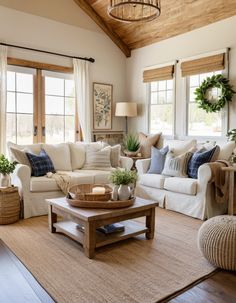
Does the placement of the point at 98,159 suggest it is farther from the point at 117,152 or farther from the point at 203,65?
the point at 203,65

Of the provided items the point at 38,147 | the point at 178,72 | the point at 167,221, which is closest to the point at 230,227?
the point at 167,221

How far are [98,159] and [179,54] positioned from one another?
241 centimetres

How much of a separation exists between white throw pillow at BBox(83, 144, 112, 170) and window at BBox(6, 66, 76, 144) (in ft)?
2.90

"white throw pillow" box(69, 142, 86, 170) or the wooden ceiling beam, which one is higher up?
the wooden ceiling beam

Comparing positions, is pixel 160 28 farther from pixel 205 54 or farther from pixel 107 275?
pixel 107 275

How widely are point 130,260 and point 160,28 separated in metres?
4.23

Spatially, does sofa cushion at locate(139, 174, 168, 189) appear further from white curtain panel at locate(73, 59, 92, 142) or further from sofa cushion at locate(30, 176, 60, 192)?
white curtain panel at locate(73, 59, 92, 142)

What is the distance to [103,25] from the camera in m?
5.73

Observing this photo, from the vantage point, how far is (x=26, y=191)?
377 cm

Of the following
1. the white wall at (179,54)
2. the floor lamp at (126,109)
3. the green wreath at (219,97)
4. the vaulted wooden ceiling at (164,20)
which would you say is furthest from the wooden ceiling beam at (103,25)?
the green wreath at (219,97)

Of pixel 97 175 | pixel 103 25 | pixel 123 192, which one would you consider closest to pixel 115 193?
pixel 123 192

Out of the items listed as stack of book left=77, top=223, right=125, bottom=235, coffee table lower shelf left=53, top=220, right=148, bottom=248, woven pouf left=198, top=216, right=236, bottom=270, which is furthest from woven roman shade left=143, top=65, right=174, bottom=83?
woven pouf left=198, top=216, right=236, bottom=270

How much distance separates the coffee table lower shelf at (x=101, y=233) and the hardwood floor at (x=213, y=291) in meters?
0.89

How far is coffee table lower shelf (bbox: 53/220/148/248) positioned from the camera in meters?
2.76
